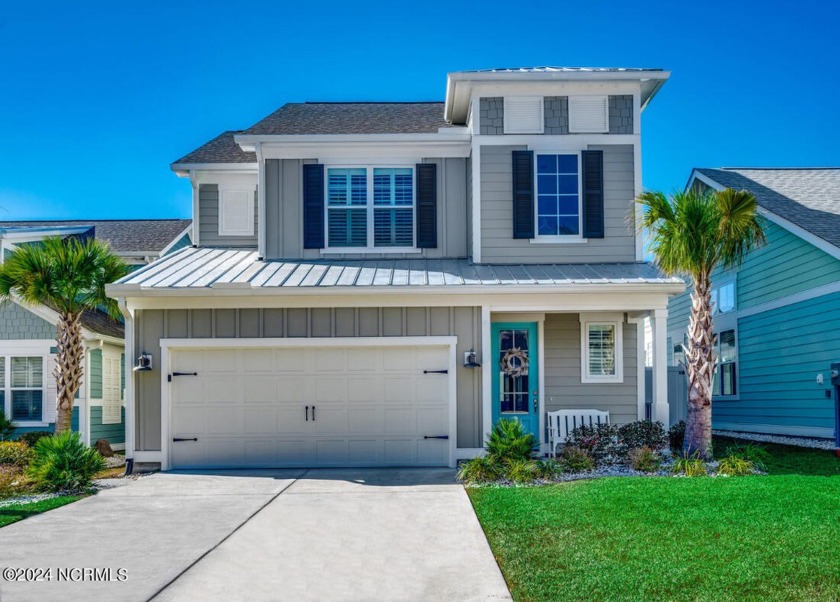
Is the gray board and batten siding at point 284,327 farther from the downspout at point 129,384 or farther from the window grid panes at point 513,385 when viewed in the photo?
the window grid panes at point 513,385

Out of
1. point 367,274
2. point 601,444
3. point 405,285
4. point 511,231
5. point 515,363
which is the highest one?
point 511,231

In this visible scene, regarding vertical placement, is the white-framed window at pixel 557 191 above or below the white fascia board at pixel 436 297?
above

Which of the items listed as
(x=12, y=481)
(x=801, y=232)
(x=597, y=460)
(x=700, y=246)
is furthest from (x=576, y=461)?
(x=12, y=481)

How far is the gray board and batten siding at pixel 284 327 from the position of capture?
41.1 feet

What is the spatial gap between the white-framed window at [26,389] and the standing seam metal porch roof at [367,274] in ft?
12.4

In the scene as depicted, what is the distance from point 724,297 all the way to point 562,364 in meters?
7.01

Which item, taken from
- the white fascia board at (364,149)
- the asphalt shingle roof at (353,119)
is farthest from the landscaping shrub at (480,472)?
the asphalt shingle roof at (353,119)

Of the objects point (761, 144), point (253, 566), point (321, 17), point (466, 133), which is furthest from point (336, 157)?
point (761, 144)

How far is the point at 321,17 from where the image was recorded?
16.3 meters

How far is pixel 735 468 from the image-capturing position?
10492mm

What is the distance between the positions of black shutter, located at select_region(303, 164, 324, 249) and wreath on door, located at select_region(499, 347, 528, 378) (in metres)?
3.81

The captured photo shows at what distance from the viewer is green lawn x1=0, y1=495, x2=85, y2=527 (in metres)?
8.50

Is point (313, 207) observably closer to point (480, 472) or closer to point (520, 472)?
point (480, 472)

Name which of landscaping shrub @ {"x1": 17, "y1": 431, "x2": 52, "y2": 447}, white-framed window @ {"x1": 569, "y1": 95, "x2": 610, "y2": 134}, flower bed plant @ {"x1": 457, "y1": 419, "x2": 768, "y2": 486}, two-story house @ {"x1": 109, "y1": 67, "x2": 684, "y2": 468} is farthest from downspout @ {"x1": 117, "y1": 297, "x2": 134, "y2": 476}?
white-framed window @ {"x1": 569, "y1": 95, "x2": 610, "y2": 134}
